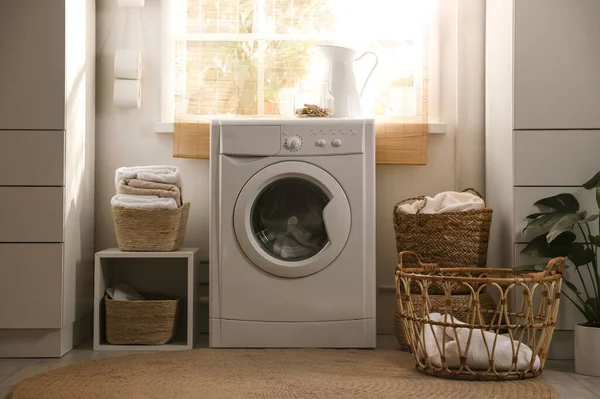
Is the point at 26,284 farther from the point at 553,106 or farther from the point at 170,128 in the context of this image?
the point at 553,106

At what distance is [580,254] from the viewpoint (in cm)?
250

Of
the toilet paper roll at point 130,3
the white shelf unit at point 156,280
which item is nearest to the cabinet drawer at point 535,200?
the white shelf unit at point 156,280

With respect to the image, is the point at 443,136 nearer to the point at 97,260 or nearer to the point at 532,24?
the point at 532,24

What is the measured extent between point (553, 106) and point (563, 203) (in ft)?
1.13

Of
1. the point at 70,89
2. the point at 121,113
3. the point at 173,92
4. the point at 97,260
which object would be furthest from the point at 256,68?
the point at 97,260

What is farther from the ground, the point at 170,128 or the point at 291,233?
the point at 170,128

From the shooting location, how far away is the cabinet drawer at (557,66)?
2.70 meters

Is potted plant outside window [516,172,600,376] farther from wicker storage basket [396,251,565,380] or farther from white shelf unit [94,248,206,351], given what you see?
white shelf unit [94,248,206,351]

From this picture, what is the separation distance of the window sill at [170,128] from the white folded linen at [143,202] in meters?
0.47

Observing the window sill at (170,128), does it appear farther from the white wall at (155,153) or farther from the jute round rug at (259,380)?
the jute round rug at (259,380)

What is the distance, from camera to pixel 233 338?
2.82 m

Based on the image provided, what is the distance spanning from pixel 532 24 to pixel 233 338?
60.4 inches

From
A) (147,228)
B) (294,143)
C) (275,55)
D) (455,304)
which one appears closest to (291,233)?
(294,143)

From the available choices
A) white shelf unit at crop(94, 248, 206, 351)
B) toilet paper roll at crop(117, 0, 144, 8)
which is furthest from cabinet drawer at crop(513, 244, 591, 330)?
toilet paper roll at crop(117, 0, 144, 8)
